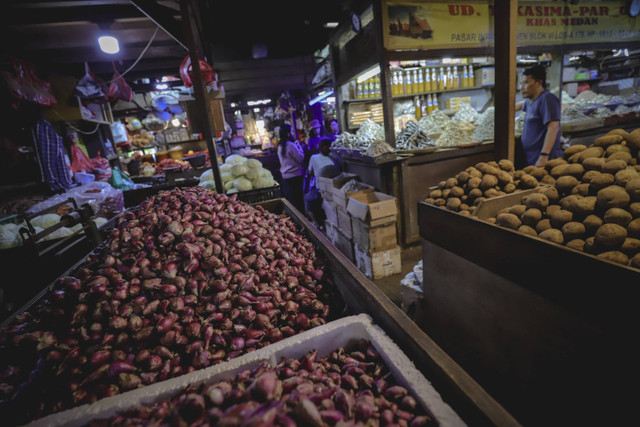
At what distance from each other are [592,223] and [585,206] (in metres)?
0.11

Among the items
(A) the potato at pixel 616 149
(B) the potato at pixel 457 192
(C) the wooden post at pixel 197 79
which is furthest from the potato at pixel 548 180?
(C) the wooden post at pixel 197 79

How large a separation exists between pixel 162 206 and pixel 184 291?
0.74 m

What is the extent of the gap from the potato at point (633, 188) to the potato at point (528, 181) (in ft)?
2.16

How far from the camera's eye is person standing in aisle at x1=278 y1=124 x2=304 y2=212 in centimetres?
618

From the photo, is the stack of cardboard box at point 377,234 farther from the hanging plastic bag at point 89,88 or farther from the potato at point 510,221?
the hanging plastic bag at point 89,88

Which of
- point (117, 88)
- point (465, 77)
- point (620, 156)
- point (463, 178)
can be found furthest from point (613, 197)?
point (117, 88)

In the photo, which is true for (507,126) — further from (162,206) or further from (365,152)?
(162,206)

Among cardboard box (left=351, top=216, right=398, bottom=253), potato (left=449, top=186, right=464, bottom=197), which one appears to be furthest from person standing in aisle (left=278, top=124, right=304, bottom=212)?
potato (left=449, top=186, right=464, bottom=197)

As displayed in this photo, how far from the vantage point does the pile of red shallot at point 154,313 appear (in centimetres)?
99

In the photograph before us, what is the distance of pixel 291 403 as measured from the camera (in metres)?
0.76

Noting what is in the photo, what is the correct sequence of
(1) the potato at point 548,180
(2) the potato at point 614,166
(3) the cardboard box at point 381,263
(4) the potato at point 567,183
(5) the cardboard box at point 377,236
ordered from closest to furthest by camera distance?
(2) the potato at point 614,166 → (4) the potato at point 567,183 → (1) the potato at point 548,180 → (5) the cardboard box at point 377,236 → (3) the cardboard box at point 381,263

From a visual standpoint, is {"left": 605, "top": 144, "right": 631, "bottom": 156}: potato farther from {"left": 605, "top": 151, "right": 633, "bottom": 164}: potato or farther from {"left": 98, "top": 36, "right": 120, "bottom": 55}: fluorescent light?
{"left": 98, "top": 36, "right": 120, "bottom": 55}: fluorescent light

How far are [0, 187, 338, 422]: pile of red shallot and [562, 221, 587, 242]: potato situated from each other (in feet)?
4.09

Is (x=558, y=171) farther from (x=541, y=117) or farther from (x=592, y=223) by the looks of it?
(x=541, y=117)
